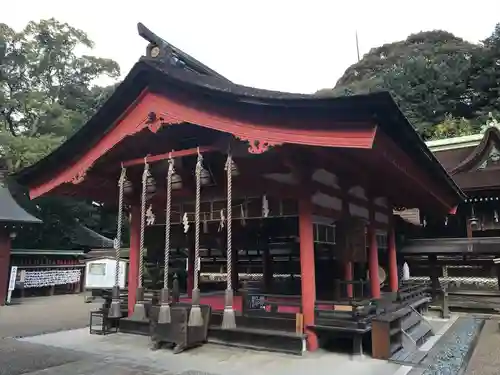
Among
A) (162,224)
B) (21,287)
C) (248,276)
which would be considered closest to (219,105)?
(162,224)

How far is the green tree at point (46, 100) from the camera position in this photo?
2580cm

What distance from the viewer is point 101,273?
21.2 meters

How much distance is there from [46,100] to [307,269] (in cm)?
2784

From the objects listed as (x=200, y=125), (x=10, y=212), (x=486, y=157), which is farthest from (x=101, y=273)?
(x=486, y=157)

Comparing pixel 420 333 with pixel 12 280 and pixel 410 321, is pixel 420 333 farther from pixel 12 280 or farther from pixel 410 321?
pixel 12 280

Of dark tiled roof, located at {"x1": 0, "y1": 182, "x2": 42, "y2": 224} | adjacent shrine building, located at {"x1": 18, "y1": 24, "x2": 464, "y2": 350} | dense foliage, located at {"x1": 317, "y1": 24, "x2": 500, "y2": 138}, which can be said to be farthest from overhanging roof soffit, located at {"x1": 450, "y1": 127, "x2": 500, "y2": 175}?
dense foliage, located at {"x1": 317, "y1": 24, "x2": 500, "y2": 138}

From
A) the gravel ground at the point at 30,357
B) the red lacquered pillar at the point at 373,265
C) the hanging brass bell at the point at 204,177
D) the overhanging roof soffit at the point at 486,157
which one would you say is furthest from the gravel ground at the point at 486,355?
the overhanging roof soffit at the point at 486,157

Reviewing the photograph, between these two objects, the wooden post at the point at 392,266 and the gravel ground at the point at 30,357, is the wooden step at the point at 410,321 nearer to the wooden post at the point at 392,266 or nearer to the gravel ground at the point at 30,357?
the wooden post at the point at 392,266

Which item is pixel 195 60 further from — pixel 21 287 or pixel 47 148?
pixel 47 148

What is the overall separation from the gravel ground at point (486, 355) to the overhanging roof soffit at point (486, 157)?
747 cm

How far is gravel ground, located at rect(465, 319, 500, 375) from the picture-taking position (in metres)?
6.40

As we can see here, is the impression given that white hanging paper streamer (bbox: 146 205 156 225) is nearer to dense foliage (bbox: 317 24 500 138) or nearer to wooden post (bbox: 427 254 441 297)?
wooden post (bbox: 427 254 441 297)

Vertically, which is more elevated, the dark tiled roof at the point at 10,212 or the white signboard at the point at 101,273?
the dark tiled roof at the point at 10,212

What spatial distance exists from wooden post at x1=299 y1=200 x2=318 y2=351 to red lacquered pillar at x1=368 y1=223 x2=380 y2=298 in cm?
334
